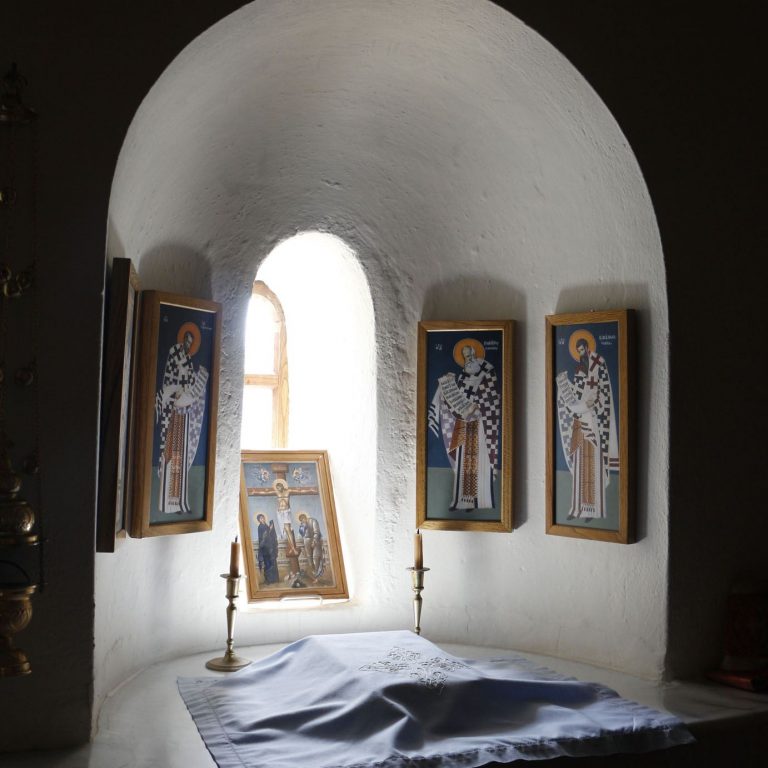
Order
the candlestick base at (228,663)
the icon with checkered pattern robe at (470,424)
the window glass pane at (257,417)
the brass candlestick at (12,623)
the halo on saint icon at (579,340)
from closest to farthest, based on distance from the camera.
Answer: the brass candlestick at (12,623) < the candlestick base at (228,663) < the halo on saint icon at (579,340) < the icon with checkered pattern robe at (470,424) < the window glass pane at (257,417)

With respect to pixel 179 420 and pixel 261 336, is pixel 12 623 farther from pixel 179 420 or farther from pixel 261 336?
pixel 261 336

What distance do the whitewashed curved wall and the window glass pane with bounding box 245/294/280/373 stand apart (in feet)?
1.48

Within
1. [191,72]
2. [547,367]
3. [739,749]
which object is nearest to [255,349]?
[547,367]

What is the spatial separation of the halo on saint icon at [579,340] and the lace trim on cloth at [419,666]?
108cm

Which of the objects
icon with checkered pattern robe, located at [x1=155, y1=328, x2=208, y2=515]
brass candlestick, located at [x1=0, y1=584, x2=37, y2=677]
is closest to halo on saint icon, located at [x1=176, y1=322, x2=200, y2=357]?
icon with checkered pattern robe, located at [x1=155, y1=328, x2=208, y2=515]

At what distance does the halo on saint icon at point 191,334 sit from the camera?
296 cm

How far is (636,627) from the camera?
2891 mm

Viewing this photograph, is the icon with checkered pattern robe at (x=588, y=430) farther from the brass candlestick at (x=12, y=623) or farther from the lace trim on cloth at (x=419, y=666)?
the brass candlestick at (x=12, y=623)

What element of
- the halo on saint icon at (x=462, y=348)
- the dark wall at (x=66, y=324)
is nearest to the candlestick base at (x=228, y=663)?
the dark wall at (x=66, y=324)

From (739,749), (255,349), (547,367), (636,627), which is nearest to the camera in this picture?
(739,749)

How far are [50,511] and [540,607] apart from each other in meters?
1.69

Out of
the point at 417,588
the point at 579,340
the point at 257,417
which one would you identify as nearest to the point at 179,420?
the point at 257,417

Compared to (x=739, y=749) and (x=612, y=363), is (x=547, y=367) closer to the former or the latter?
(x=612, y=363)

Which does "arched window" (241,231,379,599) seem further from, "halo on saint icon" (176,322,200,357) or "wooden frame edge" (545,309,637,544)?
"wooden frame edge" (545,309,637,544)
